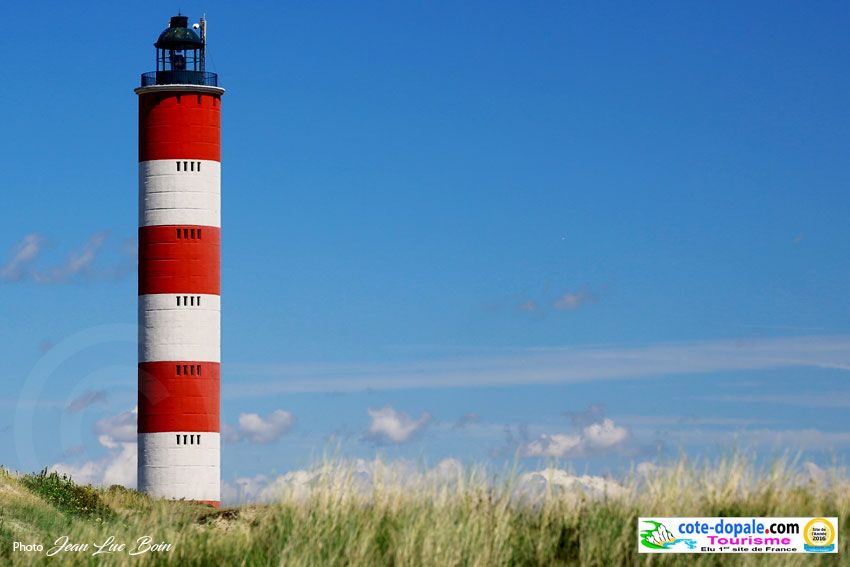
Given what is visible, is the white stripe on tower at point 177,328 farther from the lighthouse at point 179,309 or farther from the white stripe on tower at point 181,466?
the white stripe on tower at point 181,466

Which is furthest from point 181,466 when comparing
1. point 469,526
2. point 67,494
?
point 469,526

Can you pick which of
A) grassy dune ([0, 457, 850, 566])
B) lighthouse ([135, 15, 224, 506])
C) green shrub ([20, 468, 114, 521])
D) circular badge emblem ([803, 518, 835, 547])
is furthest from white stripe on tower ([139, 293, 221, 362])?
circular badge emblem ([803, 518, 835, 547])

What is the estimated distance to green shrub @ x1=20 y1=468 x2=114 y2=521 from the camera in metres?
32.0

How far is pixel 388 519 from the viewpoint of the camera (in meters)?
16.5

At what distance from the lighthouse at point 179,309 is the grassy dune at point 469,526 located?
2357 centimetres

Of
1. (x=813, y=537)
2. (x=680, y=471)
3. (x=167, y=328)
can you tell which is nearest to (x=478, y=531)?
(x=680, y=471)

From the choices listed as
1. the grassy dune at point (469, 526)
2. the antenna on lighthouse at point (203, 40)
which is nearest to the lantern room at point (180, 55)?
the antenna on lighthouse at point (203, 40)

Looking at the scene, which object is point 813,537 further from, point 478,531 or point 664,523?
point 478,531

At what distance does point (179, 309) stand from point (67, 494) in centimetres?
929

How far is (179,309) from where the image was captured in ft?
135

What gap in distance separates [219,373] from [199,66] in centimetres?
1102

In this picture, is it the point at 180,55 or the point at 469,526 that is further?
the point at 180,55

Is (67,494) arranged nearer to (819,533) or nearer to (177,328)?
(177,328)

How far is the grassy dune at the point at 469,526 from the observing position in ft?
49.3
